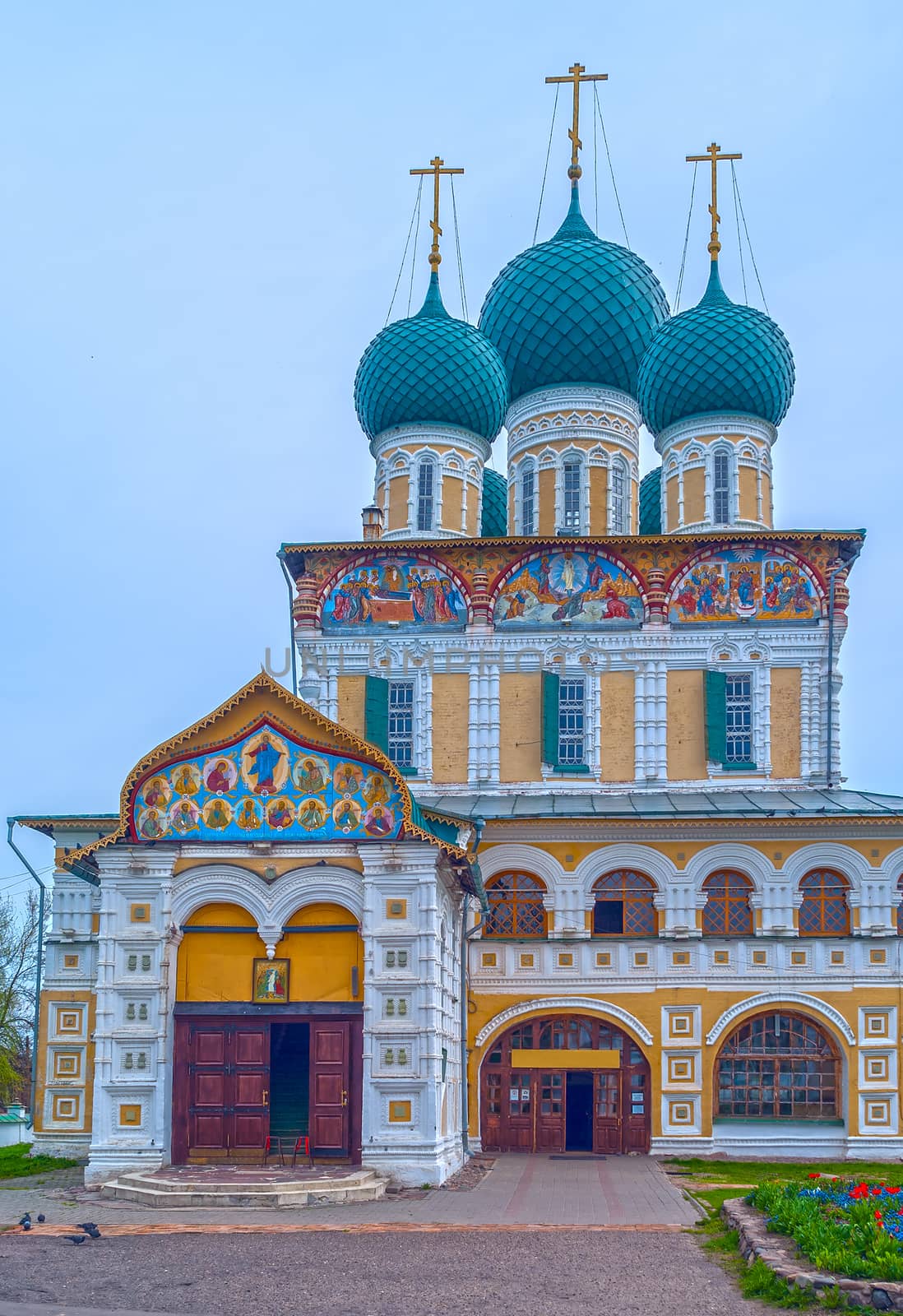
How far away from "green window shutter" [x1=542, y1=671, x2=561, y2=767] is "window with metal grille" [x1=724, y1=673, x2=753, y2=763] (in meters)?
2.56

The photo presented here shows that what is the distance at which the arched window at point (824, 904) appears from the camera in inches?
838

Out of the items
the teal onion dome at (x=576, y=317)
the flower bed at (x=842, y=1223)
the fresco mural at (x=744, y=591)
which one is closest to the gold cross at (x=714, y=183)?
the teal onion dome at (x=576, y=317)

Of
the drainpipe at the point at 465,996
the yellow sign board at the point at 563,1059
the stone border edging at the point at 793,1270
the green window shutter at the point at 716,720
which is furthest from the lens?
the green window shutter at the point at 716,720

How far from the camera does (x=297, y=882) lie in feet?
56.0

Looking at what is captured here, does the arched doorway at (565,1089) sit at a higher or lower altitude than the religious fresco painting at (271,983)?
lower

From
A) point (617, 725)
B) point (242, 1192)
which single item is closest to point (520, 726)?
point (617, 725)

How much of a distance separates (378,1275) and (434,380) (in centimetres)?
1780

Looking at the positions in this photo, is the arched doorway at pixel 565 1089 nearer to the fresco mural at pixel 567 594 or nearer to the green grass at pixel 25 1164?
the green grass at pixel 25 1164

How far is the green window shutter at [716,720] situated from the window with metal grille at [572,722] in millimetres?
1886

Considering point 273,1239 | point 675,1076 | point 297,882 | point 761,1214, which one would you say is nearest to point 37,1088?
point 297,882

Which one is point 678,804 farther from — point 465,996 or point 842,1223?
point 842,1223

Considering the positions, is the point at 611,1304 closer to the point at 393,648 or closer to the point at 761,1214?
the point at 761,1214

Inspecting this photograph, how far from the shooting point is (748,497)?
2548cm

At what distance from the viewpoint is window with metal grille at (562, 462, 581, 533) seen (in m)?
26.1
